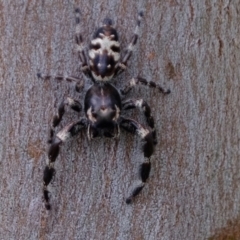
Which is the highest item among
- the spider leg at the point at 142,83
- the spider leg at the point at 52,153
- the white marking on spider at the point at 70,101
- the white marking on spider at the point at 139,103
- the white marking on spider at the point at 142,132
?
the spider leg at the point at 142,83

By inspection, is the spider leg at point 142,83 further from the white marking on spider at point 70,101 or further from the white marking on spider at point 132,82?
the white marking on spider at point 70,101

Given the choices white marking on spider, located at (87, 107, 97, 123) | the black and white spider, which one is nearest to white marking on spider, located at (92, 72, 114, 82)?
the black and white spider

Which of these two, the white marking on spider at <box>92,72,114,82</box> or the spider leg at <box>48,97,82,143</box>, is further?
the white marking on spider at <box>92,72,114,82</box>

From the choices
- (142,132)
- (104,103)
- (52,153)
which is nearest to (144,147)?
(142,132)

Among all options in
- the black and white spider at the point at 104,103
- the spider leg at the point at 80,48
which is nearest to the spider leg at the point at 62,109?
the black and white spider at the point at 104,103

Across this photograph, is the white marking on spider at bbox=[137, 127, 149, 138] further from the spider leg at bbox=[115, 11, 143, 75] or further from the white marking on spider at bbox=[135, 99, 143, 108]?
the spider leg at bbox=[115, 11, 143, 75]

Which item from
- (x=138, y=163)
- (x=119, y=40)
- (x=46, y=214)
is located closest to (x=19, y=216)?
(x=46, y=214)
